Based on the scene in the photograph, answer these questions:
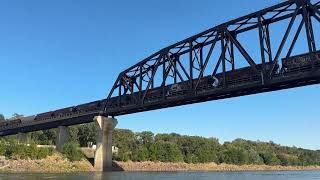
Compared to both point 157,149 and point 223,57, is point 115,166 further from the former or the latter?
point 223,57

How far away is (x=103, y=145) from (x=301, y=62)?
2332 inches

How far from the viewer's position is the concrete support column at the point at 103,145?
335 ft

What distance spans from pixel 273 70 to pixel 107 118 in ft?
174

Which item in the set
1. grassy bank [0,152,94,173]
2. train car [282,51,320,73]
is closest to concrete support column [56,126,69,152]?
grassy bank [0,152,94,173]

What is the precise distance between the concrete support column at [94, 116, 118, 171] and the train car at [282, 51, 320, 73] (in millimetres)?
55268

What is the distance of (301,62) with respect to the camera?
56.9 meters

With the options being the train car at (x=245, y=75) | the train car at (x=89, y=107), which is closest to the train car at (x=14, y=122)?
the train car at (x=89, y=107)

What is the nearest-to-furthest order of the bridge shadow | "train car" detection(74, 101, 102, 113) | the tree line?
"train car" detection(74, 101, 102, 113), the bridge shadow, the tree line

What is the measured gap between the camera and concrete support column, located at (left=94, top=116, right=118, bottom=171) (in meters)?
102

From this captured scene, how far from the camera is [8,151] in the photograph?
324 feet

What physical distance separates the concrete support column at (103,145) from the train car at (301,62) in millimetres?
55268

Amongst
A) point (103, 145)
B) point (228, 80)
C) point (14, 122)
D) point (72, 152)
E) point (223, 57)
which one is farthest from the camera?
point (14, 122)

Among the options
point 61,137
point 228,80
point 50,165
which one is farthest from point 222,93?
point 61,137

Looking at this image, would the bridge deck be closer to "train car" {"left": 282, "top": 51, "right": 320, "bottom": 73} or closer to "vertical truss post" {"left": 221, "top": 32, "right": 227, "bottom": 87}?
"train car" {"left": 282, "top": 51, "right": 320, "bottom": 73}
